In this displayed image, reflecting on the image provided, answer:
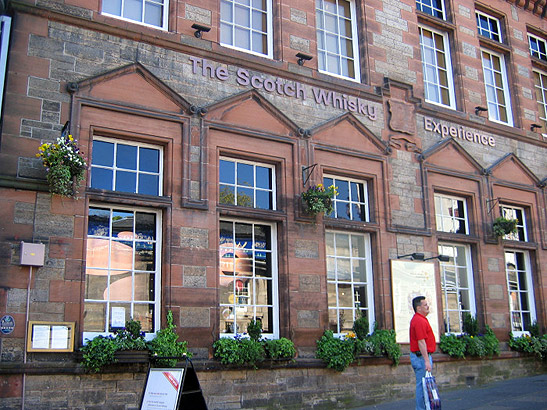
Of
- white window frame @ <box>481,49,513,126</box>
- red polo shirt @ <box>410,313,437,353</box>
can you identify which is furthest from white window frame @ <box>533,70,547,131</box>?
red polo shirt @ <box>410,313,437,353</box>

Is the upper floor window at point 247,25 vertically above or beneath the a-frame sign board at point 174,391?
above

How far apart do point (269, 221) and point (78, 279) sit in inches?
140

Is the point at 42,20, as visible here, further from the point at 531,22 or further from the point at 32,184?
the point at 531,22

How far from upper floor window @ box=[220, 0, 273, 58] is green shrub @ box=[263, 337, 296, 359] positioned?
541 centimetres

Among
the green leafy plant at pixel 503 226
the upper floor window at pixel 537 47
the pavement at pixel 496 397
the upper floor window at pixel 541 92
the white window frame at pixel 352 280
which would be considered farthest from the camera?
the upper floor window at pixel 537 47

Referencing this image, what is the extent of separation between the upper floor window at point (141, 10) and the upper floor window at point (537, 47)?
11231mm

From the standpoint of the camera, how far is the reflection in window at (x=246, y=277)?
34.7 ft

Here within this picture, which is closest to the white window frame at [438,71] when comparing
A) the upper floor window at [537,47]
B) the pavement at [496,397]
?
the upper floor window at [537,47]

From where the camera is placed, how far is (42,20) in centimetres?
971

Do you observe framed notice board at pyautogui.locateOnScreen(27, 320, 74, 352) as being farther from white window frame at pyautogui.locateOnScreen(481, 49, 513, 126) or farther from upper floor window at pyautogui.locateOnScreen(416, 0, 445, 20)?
white window frame at pyautogui.locateOnScreen(481, 49, 513, 126)

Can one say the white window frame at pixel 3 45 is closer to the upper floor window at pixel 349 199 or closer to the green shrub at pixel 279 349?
the green shrub at pixel 279 349

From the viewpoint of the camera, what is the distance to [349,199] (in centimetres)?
1245

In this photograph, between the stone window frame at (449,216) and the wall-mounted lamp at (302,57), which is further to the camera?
the stone window frame at (449,216)

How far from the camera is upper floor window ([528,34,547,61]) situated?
17.8 meters
